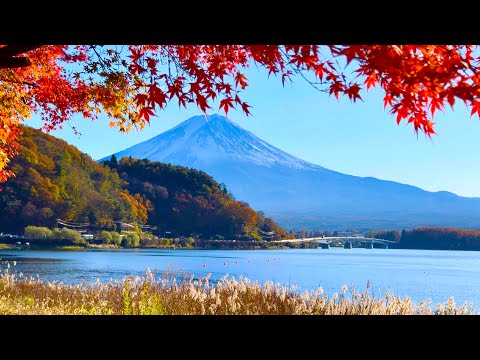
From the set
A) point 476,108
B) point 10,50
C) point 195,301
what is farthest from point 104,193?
point 476,108

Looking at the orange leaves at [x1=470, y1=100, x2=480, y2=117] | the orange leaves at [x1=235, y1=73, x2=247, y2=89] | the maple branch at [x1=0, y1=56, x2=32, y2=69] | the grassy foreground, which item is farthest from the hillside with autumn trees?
the orange leaves at [x1=470, y1=100, x2=480, y2=117]

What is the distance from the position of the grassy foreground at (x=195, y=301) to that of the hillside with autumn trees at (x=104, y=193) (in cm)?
2642

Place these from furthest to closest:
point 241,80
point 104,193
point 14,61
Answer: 1. point 104,193
2. point 14,61
3. point 241,80

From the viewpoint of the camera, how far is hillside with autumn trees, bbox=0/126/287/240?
121ft

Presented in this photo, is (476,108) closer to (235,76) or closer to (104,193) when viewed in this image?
(235,76)

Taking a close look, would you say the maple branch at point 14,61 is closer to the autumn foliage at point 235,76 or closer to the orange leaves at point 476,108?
the autumn foliage at point 235,76

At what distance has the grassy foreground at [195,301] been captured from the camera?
6574 mm

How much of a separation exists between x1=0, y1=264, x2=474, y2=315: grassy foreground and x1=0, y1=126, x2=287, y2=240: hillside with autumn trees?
86.7ft

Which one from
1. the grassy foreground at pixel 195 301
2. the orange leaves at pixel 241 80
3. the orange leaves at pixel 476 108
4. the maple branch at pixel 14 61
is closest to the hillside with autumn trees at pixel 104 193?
the grassy foreground at pixel 195 301

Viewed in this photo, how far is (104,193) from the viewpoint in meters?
40.6

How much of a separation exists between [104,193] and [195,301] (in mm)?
34281
